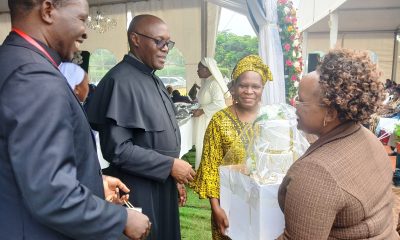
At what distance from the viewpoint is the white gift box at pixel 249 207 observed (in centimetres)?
148

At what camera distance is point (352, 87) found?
1229mm

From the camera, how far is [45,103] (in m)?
0.99

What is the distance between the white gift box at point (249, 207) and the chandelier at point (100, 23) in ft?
28.5

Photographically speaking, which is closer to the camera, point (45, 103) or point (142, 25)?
point (45, 103)

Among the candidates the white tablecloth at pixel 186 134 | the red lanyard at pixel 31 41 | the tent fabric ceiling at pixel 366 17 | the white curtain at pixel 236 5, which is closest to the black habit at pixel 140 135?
the red lanyard at pixel 31 41

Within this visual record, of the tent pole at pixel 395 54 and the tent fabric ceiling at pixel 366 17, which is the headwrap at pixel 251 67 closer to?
the tent fabric ceiling at pixel 366 17

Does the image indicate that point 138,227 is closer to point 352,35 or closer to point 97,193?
point 97,193

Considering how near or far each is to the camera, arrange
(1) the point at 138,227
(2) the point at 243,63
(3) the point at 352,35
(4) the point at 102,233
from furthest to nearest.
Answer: (3) the point at 352,35
(2) the point at 243,63
(1) the point at 138,227
(4) the point at 102,233

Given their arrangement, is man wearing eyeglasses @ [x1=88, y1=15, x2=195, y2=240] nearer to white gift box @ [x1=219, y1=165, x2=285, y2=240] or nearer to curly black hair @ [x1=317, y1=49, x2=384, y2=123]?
white gift box @ [x1=219, y1=165, x2=285, y2=240]

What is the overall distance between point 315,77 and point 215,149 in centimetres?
103

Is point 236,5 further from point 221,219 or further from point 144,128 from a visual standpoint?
point 221,219

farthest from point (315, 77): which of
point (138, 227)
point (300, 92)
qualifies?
point (138, 227)

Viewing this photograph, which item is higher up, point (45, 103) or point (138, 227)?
point (45, 103)

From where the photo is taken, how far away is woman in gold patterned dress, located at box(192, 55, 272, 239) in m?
2.18
